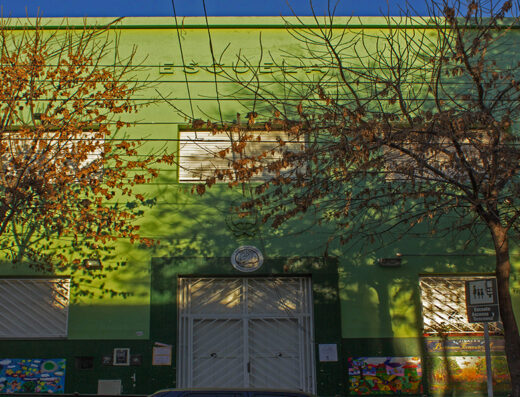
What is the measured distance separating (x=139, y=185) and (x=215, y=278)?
2.70 m

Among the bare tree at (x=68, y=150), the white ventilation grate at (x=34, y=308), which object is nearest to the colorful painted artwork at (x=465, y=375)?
the bare tree at (x=68, y=150)

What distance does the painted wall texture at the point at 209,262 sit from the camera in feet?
39.2

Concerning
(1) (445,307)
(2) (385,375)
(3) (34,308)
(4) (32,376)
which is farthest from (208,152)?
(1) (445,307)

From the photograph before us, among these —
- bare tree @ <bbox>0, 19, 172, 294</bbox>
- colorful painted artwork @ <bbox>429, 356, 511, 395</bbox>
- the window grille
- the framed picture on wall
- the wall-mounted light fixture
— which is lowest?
colorful painted artwork @ <bbox>429, 356, 511, 395</bbox>

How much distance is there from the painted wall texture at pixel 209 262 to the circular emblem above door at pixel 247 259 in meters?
0.15

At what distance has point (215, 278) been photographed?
41.5ft

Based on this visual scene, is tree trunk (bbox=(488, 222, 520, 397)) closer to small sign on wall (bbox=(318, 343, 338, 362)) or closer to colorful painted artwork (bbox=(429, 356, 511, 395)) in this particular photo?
colorful painted artwork (bbox=(429, 356, 511, 395))

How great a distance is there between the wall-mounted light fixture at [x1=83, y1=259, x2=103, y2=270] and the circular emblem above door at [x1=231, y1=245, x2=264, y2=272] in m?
2.87

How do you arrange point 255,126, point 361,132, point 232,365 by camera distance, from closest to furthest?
1. point 361,132
2. point 232,365
3. point 255,126

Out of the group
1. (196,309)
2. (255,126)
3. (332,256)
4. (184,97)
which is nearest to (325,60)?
(255,126)

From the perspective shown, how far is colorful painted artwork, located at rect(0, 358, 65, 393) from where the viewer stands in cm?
1176

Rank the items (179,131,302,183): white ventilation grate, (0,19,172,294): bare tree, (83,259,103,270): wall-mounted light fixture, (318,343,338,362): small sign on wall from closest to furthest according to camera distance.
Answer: (0,19,172,294): bare tree
(318,343,338,362): small sign on wall
(83,259,103,270): wall-mounted light fixture
(179,131,302,183): white ventilation grate

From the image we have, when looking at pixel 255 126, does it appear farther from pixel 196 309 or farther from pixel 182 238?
pixel 196 309

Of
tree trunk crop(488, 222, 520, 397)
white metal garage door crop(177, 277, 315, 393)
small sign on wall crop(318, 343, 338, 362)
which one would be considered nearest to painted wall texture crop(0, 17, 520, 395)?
small sign on wall crop(318, 343, 338, 362)
